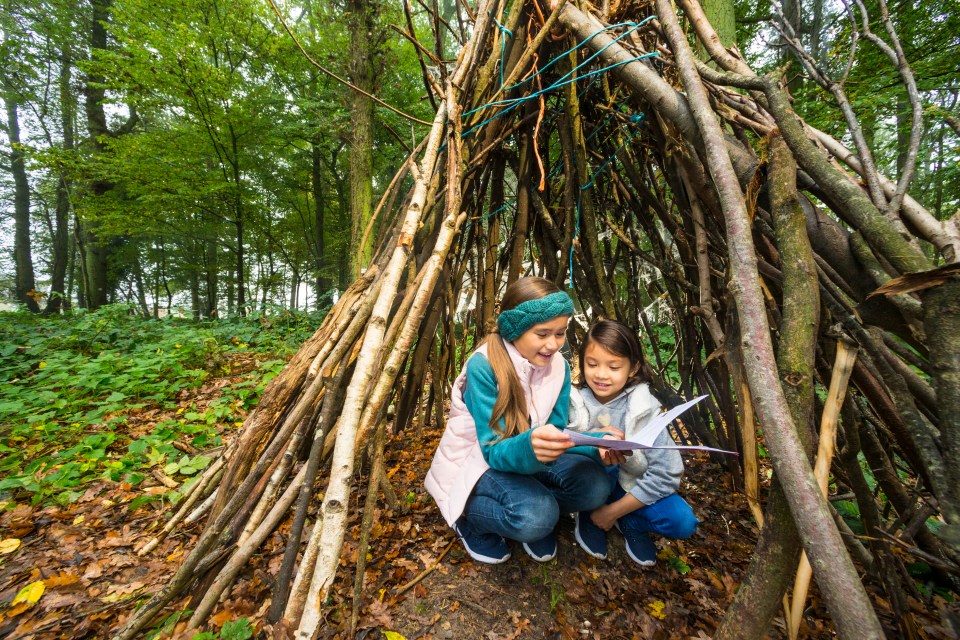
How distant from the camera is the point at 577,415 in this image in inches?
70.7

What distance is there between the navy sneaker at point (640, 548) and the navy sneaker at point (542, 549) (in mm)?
378

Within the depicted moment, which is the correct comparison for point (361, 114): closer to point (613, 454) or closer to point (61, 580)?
point (61, 580)

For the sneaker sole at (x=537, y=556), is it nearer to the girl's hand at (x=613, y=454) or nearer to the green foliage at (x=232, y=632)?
the girl's hand at (x=613, y=454)

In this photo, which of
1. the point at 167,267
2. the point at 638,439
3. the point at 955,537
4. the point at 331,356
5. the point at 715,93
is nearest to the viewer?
the point at 955,537

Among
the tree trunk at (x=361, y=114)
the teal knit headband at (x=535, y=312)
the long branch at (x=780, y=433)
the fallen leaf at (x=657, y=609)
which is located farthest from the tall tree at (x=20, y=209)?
the long branch at (x=780, y=433)

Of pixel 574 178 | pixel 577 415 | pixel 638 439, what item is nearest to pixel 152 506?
pixel 577 415

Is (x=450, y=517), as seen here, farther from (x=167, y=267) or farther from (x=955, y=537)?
(x=167, y=267)

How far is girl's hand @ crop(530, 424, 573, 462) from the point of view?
128 cm

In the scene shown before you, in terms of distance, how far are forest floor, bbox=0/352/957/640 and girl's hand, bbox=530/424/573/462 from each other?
0.77 metres

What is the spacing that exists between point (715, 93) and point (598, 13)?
3.12ft

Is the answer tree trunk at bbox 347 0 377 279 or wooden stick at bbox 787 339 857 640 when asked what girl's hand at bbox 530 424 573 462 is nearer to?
wooden stick at bbox 787 339 857 640

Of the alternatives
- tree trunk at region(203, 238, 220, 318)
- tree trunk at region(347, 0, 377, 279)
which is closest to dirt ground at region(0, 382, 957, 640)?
tree trunk at region(347, 0, 377, 279)

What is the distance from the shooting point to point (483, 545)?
1.74 metres

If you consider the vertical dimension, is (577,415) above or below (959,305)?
below
